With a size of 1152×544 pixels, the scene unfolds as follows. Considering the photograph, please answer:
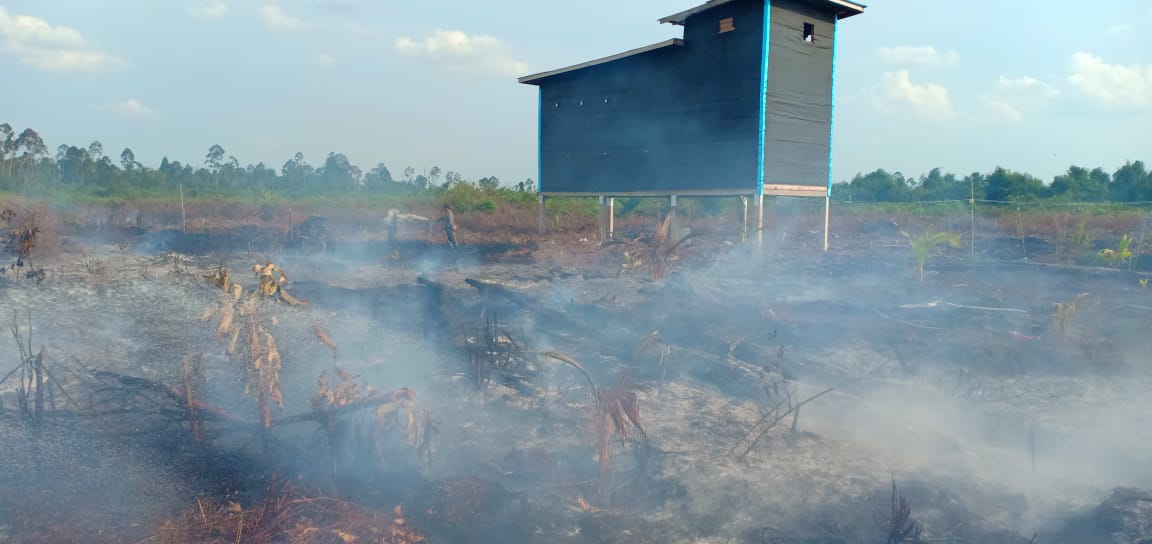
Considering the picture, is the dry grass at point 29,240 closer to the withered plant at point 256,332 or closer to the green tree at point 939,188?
the withered plant at point 256,332

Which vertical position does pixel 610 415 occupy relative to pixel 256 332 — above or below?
below

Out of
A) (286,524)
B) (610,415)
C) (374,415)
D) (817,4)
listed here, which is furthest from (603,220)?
(286,524)

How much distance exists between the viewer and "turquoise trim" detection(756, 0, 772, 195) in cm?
1066

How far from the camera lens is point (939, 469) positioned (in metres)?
3.91

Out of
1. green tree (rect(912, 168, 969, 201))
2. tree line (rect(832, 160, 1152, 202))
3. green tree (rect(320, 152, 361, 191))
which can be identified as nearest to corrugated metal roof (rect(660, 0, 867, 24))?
tree line (rect(832, 160, 1152, 202))

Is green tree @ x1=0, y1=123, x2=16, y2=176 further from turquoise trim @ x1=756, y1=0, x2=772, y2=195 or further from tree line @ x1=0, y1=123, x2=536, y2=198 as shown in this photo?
turquoise trim @ x1=756, y1=0, x2=772, y2=195

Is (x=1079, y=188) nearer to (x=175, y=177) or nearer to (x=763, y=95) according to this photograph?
(x=763, y=95)

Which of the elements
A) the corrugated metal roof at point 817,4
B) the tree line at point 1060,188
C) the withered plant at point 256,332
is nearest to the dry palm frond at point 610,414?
the withered plant at point 256,332

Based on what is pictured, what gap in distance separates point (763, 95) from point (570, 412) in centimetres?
767

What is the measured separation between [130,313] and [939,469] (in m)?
6.61

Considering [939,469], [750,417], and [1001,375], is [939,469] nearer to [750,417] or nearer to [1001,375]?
[750,417]

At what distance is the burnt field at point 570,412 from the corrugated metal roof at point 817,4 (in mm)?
5091

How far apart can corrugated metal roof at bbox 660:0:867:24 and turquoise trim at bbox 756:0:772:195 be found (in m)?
0.74

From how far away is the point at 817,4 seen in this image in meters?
11.4
